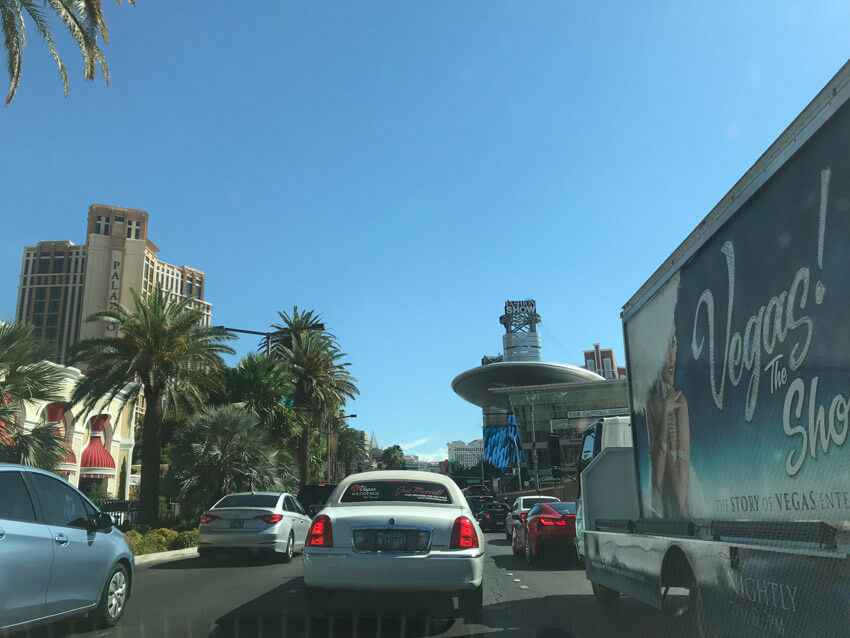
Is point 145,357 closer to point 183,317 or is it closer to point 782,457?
point 183,317

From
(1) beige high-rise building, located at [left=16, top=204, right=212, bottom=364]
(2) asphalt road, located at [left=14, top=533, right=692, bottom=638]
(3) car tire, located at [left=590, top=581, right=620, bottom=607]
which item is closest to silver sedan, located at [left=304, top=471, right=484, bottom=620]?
(2) asphalt road, located at [left=14, top=533, right=692, bottom=638]

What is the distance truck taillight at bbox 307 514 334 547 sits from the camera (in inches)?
277

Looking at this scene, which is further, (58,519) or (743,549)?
(58,519)

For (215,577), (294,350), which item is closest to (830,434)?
(215,577)

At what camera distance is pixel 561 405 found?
111250 mm

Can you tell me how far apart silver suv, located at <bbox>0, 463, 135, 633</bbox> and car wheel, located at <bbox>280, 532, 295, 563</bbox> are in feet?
22.9

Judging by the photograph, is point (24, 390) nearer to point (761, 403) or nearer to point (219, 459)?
point (219, 459)

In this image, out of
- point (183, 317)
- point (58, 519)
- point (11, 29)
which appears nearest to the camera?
point (58, 519)

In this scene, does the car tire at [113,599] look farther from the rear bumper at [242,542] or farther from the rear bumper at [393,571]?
the rear bumper at [242,542]

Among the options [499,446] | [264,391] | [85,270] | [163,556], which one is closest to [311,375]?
[264,391]

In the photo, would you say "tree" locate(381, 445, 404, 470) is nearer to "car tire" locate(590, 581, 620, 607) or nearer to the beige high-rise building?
the beige high-rise building

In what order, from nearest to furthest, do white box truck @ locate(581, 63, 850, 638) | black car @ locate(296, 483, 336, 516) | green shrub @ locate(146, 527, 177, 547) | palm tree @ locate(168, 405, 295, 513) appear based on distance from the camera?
white box truck @ locate(581, 63, 850, 638), green shrub @ locate(146, 527, 177, 547), black car @ locate(296, 483, 336, 516), palm tree @ locate(168, 405, 295, 513)

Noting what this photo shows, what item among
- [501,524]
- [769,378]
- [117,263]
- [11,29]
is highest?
[117,263]

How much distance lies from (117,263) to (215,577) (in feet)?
440
